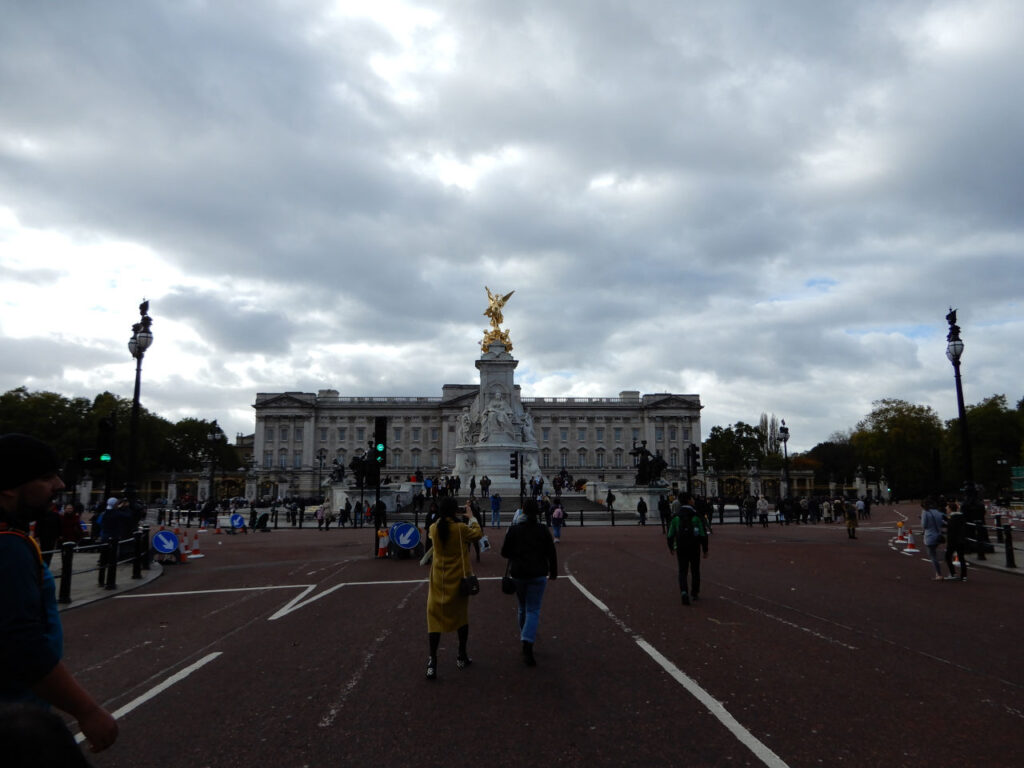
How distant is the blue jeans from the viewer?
755 cm

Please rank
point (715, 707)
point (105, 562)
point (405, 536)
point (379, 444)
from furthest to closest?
point (405, 536) < point (379, 444) < point (105, 562) < point (715, 707)

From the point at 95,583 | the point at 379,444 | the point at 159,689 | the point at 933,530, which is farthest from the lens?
the point at 379,444

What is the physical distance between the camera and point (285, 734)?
553 cm

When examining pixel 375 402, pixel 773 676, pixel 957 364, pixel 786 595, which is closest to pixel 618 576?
pixel 786 595

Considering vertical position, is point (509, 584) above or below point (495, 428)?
below

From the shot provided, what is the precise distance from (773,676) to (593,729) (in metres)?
2.50

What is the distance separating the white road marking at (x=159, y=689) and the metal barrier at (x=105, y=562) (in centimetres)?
448

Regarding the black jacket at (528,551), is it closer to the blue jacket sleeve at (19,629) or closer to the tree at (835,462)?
the blue jacket sleeve at (19,629)

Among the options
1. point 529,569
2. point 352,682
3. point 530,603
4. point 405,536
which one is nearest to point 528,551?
point 529,569

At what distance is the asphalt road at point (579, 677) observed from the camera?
17.0 feet

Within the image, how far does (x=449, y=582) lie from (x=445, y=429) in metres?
117

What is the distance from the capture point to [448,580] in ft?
24.0

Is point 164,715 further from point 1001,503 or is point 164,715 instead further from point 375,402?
point 375,402

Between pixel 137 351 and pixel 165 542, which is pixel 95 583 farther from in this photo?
pixel 137 351
